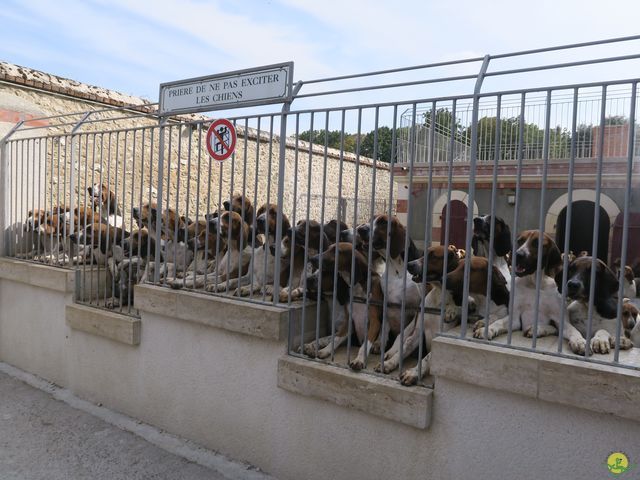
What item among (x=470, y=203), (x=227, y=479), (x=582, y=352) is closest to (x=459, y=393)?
(x=582, y=352)

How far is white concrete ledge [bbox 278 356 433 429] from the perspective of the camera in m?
2.90

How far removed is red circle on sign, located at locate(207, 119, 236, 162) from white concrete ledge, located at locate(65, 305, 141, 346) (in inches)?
63.1

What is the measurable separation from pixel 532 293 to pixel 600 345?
60 cm

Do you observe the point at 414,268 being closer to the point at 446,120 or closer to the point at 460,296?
the point at 460,296

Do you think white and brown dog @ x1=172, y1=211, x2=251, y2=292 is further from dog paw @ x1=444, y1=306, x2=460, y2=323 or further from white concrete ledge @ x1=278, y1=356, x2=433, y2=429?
dog paw @ x1=444, y1=306, x2=460, y2=323

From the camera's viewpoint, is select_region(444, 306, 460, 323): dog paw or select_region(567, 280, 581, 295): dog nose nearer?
select_region(567, 280, 581, 295): dog nose

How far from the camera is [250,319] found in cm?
370

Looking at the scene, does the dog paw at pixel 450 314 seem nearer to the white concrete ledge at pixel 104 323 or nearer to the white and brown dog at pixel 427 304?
the white and brown dog at pixel 427 304

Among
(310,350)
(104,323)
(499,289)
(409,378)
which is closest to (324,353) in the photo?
(310,350)

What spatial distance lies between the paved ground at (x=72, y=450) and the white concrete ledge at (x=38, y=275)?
113 centimetres

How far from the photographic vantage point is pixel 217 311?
389 cm

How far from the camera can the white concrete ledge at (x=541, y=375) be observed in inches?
92.4

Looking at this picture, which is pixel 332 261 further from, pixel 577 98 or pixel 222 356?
pixel 577 98

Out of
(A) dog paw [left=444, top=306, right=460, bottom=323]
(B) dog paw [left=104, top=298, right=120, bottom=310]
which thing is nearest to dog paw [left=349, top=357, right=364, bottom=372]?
(A) dog paw [left=444, top=306, right=460, bottom=323]
